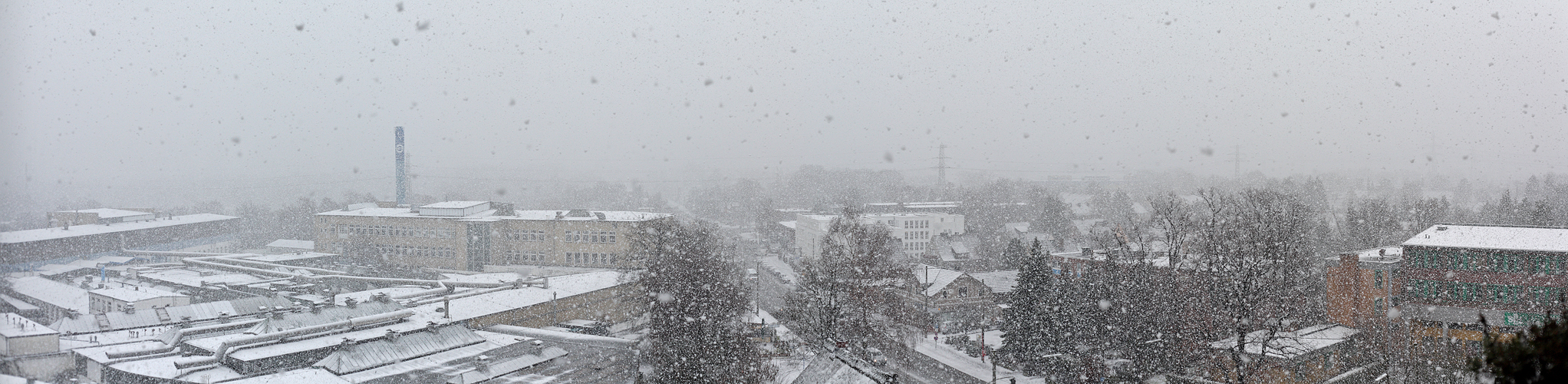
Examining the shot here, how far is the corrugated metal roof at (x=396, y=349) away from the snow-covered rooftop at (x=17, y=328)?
320cm

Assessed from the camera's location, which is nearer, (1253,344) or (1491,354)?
(1491,354)

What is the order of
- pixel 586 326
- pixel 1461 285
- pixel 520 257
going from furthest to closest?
pixel 520 257 < pixel 586 326 < pixel 1461 285

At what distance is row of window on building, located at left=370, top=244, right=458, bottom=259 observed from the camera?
3134 centimetres

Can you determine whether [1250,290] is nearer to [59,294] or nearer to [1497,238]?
[1497,238]

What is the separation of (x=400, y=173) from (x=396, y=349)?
103 ft

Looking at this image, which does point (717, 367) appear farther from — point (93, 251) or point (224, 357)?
point (93, 251)

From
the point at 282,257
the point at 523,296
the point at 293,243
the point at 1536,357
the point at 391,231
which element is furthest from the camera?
the point at 293,243

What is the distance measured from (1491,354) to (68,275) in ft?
84.5

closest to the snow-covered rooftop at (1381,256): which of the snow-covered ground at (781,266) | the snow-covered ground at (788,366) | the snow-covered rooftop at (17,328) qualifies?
the snow-covered ground at (788,366)

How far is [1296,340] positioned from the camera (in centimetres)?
1250

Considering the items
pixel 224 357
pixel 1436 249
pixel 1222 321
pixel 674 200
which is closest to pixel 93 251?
pixel 224 357

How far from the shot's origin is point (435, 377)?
1152 centimetres

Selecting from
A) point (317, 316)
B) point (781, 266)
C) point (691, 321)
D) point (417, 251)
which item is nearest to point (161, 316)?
point (317, 316)

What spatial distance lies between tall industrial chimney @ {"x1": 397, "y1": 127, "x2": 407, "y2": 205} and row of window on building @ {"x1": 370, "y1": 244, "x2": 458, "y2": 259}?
6672 millimetres
